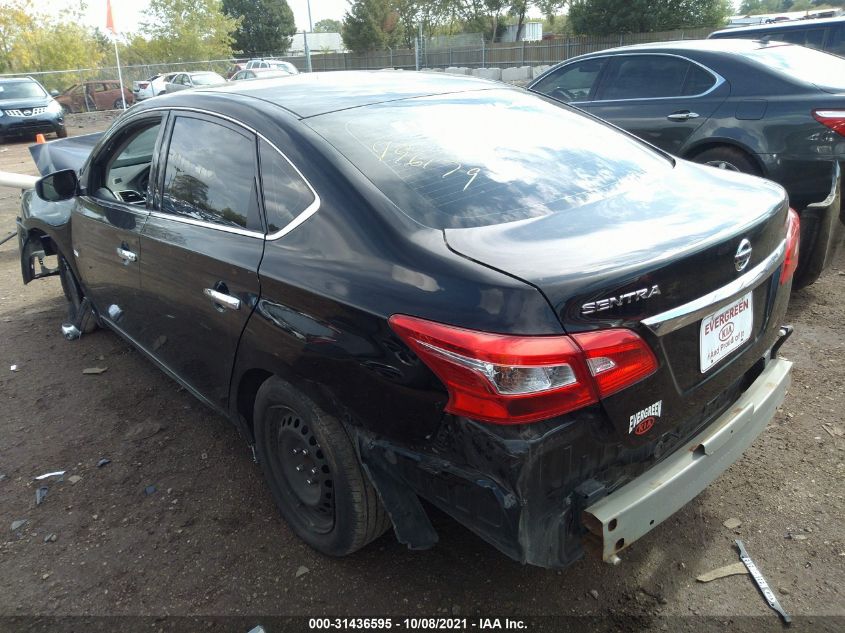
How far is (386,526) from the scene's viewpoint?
2.41 m

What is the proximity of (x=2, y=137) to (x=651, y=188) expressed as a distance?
786 inches

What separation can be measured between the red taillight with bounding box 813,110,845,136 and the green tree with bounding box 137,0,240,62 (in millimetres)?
39114

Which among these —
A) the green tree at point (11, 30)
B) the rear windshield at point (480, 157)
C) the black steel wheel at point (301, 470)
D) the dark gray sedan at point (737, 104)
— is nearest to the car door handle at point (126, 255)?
the black steel wheel at point (301, 470)

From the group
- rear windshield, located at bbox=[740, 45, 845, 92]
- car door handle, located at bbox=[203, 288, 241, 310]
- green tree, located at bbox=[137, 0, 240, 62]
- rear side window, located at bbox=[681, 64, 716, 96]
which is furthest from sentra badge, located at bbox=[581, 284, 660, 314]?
green tree, located at bbox=[137, 0, 240, 62]

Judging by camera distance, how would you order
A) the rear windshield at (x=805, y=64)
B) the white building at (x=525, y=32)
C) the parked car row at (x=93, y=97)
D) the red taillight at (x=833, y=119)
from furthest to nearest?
the white building at (x=525, y=32) → the parked car row at (x=93, y=97) → the rear windshield at (x=805, y=64) → the red taillight at (x=833, y=119)

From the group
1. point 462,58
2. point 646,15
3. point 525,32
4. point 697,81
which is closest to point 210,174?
point 697,81

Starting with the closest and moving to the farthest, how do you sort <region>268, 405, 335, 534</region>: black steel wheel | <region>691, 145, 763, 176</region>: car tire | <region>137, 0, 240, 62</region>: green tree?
<region>268, 405, 335, 534</region>: black steel wheel, <region>691, 145, 763, 176</region>: car tire, <region>137, 0, 240, 62</region>: green tree

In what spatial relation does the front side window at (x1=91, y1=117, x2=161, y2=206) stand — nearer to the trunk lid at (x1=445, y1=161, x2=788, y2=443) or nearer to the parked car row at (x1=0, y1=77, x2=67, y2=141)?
the trunk lid at (x1=445, y1=161, x2=788, y2=443)

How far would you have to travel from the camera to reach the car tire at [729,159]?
17.8ft

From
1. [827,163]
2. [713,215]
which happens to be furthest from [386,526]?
[827,163]

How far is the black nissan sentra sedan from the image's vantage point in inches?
69.3

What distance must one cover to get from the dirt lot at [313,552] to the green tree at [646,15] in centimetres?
3435

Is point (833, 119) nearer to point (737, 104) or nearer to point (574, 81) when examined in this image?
point (737, 104)

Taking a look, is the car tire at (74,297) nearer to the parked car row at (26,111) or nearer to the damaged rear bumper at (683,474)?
the damaged rear bumper at (683,474)
